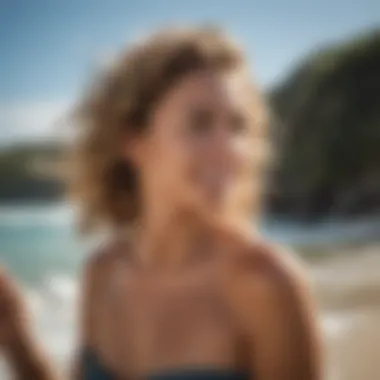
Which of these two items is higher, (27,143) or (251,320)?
(27,143)

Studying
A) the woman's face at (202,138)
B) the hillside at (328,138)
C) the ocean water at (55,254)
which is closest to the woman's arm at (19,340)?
the ocean water at (55,254)

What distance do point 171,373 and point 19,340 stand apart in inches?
8.1

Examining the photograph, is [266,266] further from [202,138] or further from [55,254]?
[55,254]

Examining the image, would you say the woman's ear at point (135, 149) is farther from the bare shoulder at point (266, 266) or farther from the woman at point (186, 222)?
the bare shoulder at point (266, 266)

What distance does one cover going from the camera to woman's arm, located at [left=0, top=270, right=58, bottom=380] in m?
1.02

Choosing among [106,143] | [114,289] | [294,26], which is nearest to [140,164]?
[106,143]

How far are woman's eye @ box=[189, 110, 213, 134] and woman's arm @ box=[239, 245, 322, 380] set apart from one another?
0.50 ft

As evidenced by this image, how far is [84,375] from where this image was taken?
0.98 m

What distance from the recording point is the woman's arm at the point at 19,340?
40.1 inches

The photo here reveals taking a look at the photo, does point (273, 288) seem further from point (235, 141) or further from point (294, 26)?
point (294, 26)

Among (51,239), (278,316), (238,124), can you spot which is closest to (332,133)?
(238,124)

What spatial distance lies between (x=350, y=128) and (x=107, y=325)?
0.35 m

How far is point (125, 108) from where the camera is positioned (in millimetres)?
935

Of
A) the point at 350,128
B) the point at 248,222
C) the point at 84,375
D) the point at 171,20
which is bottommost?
the point at 84,375
